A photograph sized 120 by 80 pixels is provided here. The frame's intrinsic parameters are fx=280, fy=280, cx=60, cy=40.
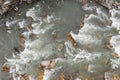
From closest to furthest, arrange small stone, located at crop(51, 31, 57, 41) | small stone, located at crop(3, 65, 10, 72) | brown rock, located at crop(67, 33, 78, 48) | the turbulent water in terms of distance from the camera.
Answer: the turbulent water < small stone, located at crop(3, 65, 10, 72) < brown rock, located at crop(67, 33, 78, 48) < small stone, located at crop(51, 31, 57, 41)

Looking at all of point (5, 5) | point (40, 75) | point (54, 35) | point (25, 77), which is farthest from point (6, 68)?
point (5, 5)

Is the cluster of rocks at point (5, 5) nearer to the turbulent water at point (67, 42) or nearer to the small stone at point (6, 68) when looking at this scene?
the turbulent water at point (67, 42)

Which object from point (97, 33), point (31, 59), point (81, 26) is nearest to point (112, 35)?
point (97, 33)

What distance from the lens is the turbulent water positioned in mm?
10445

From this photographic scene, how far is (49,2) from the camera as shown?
44.9ft

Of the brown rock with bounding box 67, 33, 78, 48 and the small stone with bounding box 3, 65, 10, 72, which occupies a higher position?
the brown rock with bounding box 67, 33, 78, 48

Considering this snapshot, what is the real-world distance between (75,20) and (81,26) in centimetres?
55

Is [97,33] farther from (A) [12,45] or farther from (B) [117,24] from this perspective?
(A) [12,45]

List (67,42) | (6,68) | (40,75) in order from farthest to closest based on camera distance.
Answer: (67,42) → (6,68) → (40,75)

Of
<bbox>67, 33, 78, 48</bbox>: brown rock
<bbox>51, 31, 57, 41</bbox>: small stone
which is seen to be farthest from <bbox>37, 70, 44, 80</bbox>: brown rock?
<bbox>51, 31, 57, 41</bbox>: small stone

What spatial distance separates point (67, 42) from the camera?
11.4m

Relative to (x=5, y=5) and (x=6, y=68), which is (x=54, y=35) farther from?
(x=5, y=5)

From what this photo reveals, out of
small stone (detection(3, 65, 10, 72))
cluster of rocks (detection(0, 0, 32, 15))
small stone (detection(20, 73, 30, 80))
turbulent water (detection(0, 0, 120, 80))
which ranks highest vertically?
cluster of rocks (detection(0, 0, 32, 15))

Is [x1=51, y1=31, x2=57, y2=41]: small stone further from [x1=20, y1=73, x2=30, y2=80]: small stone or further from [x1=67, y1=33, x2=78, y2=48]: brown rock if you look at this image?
[x1=20, y1=73, x2=30, y2=80]: small stone
